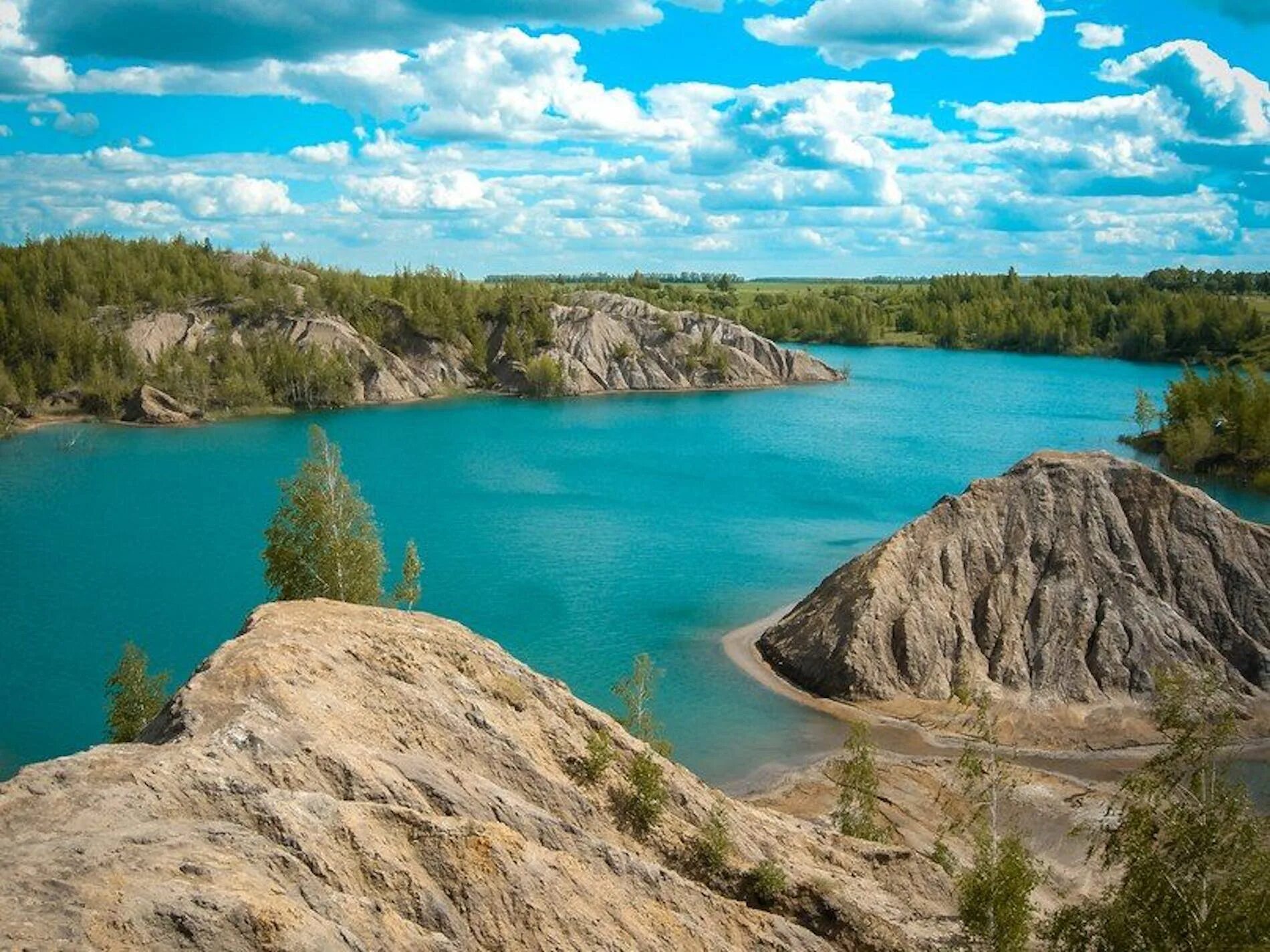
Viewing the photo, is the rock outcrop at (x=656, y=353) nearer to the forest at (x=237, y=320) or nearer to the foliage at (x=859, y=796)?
the forest at (x=237, y=320)

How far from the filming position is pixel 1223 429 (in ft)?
334

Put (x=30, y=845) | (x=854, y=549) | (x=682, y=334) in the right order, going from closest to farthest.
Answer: (x=30, y=845), (x=854, y=549), (x=682, y=334)

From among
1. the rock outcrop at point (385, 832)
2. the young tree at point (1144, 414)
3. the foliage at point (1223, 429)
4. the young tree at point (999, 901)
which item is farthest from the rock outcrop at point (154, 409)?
the young tree at point (999, 901)

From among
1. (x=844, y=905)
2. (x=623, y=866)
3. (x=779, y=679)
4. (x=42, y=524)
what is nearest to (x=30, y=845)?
(x=623, y=866)

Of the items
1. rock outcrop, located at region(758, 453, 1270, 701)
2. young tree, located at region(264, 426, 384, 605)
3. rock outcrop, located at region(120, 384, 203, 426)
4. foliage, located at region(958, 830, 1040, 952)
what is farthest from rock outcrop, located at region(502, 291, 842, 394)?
foliage, located at region(958, 830, 1040, 952)

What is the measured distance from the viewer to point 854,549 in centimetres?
7181

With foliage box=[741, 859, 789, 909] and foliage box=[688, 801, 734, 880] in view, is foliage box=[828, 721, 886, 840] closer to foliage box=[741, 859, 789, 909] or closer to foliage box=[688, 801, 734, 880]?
foliage box=[688, 801, 734, 880]

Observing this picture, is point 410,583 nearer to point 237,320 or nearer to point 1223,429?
point 1223,429

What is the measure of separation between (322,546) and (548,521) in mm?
37232

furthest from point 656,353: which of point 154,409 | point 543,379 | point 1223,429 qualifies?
point 1223,429

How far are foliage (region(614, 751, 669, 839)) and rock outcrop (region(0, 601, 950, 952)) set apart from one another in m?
0.24

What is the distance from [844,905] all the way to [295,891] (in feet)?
40.9

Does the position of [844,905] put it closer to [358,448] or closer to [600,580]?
[600,580]

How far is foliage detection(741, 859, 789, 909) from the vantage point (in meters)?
24.7
